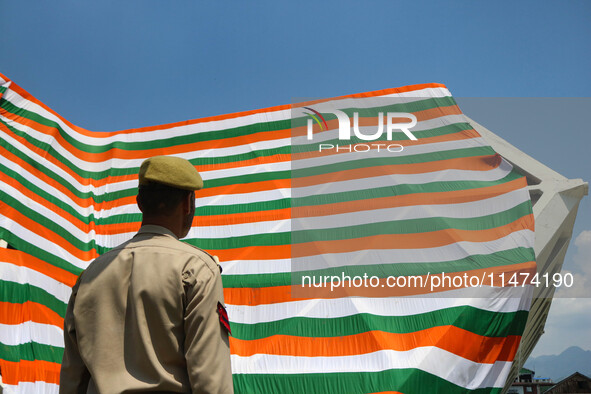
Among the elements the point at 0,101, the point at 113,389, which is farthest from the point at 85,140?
the point at 113,389

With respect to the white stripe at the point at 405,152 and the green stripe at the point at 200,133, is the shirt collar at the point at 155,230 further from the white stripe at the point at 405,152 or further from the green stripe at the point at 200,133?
the green stripe at the point at 200,133

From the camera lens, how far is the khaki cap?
4.66 feet

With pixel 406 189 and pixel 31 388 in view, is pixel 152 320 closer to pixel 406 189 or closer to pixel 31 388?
pixel 31 388

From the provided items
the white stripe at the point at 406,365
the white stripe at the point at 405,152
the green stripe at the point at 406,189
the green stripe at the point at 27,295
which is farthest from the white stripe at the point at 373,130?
the green stripe at the point at 27,295

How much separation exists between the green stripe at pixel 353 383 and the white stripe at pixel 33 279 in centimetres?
173

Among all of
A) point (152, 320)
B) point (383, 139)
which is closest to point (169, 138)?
point (383, 139)

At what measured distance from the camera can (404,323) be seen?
4520mm

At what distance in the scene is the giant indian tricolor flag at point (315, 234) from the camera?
432cm

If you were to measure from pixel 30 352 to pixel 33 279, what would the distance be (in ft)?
2.09

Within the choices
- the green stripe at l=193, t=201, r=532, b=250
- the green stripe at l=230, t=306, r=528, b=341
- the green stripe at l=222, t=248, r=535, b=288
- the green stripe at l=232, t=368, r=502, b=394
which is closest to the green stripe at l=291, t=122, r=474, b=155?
the green stripe at l=193, t=201, r=532, b=250

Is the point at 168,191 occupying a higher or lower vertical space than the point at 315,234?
lower

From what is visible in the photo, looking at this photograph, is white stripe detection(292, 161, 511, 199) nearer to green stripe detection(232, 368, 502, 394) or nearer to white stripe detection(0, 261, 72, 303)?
green stripe detection(232, 368, 502, 394)

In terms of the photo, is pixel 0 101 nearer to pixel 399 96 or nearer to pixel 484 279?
pixel 399 96

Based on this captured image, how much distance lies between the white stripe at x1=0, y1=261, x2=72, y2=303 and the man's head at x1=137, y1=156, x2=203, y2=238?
345cm
